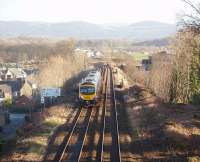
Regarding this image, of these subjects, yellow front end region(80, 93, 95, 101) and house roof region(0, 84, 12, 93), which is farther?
house roof region(0, 84, 12, 93)

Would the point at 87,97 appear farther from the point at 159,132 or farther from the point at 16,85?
the point at 16,85

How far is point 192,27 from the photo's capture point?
1634cm

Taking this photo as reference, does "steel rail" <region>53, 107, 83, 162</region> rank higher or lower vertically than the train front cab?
lower

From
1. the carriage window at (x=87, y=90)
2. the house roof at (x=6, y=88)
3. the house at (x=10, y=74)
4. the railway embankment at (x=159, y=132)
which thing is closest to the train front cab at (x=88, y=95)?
the carriage window at (x=87, y=90)

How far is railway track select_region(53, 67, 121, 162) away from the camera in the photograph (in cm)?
2020

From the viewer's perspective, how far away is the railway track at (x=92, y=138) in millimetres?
20203

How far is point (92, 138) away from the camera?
24094mm

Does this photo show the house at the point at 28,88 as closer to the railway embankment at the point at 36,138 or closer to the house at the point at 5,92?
the house at the point at 5,92

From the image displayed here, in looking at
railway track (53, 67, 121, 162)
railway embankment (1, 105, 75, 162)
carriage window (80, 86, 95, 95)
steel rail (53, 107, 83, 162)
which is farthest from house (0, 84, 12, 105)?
steel rail (53, 107, 83, 162)

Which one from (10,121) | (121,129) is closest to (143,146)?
(121,129)

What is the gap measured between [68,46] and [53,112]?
66986 millimetres

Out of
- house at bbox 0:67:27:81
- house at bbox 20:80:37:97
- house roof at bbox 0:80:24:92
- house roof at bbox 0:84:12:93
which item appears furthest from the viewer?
house at bbox 0:67:27:81

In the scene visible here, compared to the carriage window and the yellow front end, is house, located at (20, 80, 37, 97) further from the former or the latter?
the yellow front end

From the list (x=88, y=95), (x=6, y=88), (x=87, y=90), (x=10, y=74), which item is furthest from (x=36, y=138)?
(x=10, y=74)
